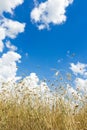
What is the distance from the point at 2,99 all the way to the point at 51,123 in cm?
167

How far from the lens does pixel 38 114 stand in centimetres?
651

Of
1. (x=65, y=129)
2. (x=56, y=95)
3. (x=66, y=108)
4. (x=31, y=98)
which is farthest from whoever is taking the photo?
(x=31, y=98)

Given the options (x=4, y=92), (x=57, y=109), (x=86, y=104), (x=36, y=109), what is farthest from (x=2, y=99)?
(x=86, y=104)

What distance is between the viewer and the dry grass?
5.84m

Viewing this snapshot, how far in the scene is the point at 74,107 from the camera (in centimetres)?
609

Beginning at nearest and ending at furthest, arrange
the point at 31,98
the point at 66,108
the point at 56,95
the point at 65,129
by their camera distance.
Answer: the point at 65,129 → the point at 66,108 → the point at 56,95 → the point at 31,98

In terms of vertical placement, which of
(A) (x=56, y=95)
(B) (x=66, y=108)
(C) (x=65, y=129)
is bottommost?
(C) (x=65, y=129)

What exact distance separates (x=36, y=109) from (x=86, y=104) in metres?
0.99

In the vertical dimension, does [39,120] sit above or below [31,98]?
below

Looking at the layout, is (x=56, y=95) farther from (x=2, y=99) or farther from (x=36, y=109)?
(x=2, y=99)

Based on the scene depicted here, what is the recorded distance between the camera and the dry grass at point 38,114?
584 centimetres

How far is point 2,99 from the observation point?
7191 mm

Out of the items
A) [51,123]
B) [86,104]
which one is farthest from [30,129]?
[86,104]

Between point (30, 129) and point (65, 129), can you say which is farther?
point (30, 129)
